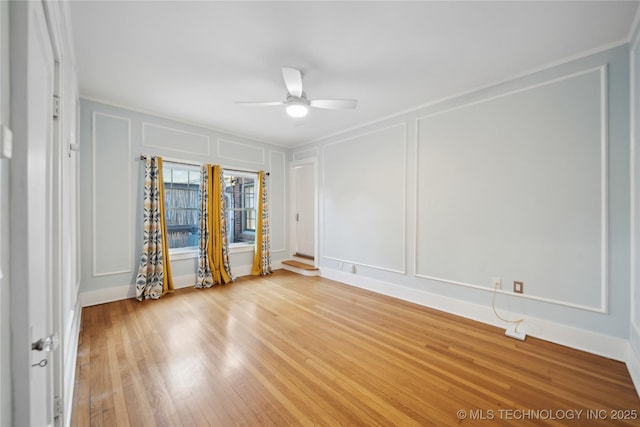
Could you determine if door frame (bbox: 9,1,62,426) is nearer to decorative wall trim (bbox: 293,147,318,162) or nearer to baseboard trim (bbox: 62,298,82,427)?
baseboard trim (bbox: 62,298,82,427)

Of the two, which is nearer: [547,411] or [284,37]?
[547,411]

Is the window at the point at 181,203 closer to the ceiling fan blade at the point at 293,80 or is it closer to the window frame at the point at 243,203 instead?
the window frame at the point at 243,203

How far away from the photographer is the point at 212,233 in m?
4.23

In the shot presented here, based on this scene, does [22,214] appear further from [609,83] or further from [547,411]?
[609,83]

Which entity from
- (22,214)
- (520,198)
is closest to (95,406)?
(22,214)

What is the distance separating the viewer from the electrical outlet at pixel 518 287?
8.55ft

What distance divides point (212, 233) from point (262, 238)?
96 centimetres

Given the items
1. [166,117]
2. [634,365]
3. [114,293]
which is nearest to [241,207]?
[166,117]

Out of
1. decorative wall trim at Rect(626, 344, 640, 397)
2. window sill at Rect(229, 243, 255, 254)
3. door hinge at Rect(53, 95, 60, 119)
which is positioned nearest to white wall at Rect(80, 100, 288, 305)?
window sill at Rect(229, 243, 255, 254)

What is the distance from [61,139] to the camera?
55.2 inches

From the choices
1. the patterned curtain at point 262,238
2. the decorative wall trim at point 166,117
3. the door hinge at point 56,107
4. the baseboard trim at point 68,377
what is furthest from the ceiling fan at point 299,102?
the patterned curtain at point 262,238

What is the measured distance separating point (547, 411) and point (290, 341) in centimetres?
188

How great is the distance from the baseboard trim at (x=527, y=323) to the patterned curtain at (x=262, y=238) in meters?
1.82

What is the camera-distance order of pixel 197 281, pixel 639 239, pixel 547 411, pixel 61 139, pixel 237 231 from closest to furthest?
1. pixel 61 139
2. pixel 547 411
3. pixel 639 239
4. pixel 197 281
5. pixel 237 231
